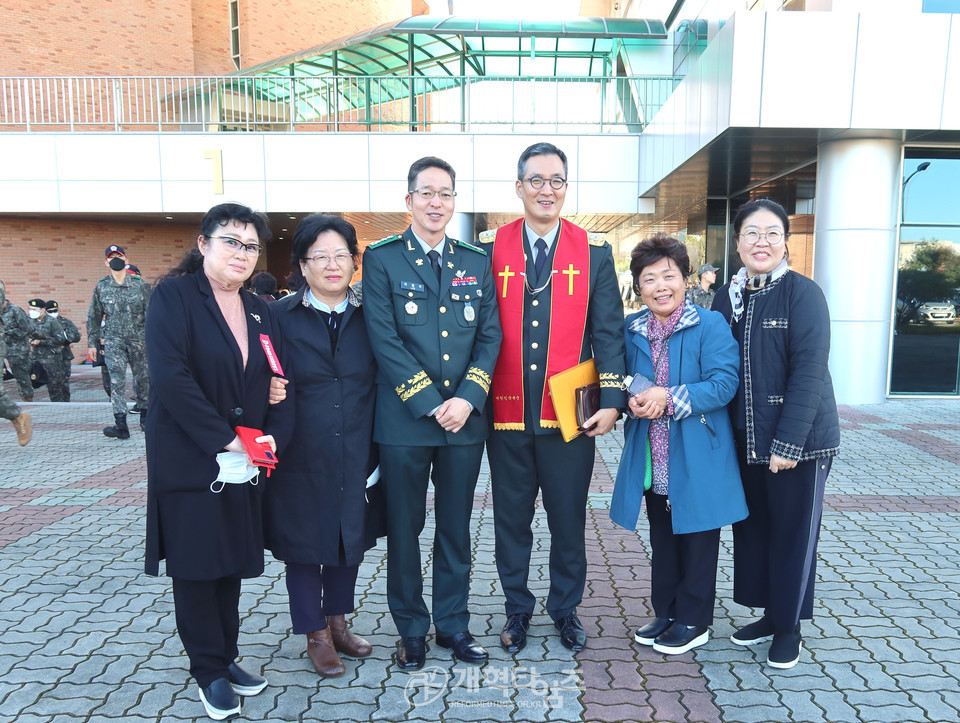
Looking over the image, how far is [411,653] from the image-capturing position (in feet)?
9.73

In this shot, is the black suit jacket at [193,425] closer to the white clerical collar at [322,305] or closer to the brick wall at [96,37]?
the white clerical collar at [322,305]

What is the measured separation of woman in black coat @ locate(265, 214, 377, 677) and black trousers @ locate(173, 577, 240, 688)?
0.90 feet

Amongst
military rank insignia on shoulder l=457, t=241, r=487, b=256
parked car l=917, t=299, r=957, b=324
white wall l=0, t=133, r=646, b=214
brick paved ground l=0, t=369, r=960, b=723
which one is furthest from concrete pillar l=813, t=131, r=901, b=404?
military rank insignia on shoulder l=457, t=241, r=487, b=256

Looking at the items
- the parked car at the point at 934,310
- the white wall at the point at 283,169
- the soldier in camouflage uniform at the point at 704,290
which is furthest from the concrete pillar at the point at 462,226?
the parked car at the point at 934,310

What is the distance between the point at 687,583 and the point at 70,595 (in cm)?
322

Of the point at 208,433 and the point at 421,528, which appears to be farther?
the point at 421,528

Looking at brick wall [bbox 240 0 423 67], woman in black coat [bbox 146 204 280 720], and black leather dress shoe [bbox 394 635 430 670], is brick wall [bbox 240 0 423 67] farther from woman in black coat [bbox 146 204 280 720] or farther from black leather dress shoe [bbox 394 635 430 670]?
black leather dress shoe [bbox 394 635 430 670]

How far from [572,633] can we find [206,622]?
158cm

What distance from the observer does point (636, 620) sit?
3.42 meters

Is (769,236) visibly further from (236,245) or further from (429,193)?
(236,245)

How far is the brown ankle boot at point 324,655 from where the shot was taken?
290 cm

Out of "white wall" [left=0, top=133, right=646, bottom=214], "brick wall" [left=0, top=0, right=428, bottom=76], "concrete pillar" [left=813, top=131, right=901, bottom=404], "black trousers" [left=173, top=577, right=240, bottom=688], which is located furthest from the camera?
"brick wall" [left=0, top=0, right=428, bottom=76]

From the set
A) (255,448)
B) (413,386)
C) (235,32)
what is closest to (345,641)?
(255,448)

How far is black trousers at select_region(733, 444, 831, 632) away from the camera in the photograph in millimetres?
2906
